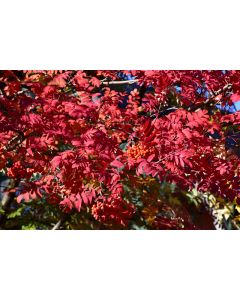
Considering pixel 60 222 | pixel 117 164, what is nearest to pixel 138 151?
pixel 117 164

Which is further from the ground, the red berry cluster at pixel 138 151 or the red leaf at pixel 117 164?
the red berry cluster at pixel 138 151

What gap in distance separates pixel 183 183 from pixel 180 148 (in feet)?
1.00

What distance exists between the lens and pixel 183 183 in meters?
2.90

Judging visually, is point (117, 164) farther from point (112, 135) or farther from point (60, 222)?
point (60, 222)

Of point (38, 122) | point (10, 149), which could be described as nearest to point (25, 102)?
point (38, 122)

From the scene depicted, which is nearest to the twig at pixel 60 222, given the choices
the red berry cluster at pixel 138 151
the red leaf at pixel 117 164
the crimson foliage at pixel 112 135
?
the crimson foliage at pixel 112 135

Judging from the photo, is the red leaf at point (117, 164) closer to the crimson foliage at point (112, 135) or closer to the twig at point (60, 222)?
the crimson foliage at point (112, 135)

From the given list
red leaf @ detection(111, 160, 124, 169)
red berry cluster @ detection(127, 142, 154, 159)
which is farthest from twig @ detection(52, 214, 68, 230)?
red berry cluster @ detection(127, 142, 154, 159)

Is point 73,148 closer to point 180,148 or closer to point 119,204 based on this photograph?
point 119,204

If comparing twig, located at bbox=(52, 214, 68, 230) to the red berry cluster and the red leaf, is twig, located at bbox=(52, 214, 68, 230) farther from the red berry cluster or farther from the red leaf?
the red berry cluster

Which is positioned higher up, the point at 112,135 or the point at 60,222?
the point at 112,135
